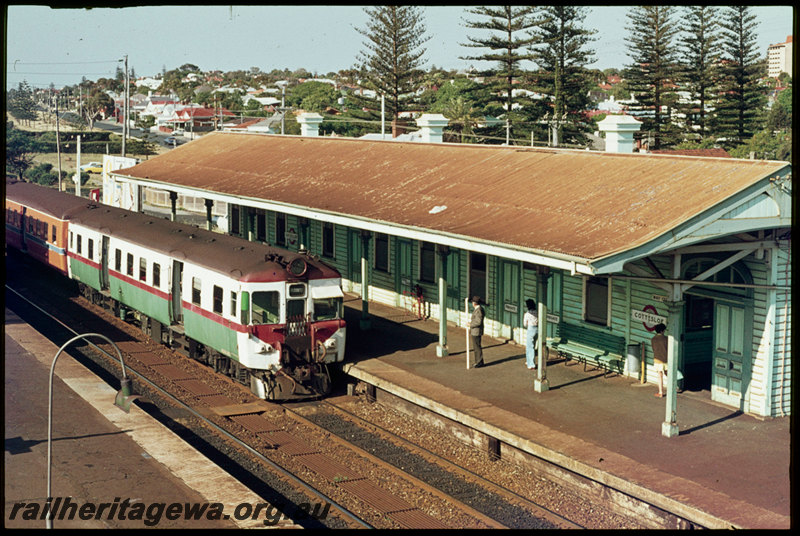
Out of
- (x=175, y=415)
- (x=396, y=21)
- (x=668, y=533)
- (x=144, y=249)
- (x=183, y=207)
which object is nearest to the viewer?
(x=668, y=533)

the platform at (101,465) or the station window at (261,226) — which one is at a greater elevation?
the station window at (261,226)

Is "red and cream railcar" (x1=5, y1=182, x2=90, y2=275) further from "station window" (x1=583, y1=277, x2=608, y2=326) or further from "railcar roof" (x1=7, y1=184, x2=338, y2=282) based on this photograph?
"station window" (x1=583, y1=277, x2=608, y2=326)

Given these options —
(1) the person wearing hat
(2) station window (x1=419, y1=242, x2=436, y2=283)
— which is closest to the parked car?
(2) station window (x1=419, y1=242, x2=436, y2=283)

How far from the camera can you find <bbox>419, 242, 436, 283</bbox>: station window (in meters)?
21.5

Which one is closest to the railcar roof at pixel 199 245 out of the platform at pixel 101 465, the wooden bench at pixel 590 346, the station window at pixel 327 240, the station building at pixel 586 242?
the station building at pixel 586 242

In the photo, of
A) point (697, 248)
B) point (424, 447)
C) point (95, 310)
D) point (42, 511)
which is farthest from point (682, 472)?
point (95, 310)

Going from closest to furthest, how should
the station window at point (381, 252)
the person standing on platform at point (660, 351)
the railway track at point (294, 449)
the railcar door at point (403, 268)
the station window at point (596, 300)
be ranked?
the railway track at point (294, 449) → the person standing on platform at point (660, 351) → the station window at point (596, 300) → the railcar door at point (403, 268) → the station window at point (381, 252)

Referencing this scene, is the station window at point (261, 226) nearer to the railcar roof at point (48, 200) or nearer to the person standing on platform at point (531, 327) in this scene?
the railcar roof at point (48, 200)

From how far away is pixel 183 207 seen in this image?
49.2 meters

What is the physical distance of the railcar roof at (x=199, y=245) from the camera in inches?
647

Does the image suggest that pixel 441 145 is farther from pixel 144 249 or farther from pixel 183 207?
pixel 183 207

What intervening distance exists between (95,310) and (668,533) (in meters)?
18.8

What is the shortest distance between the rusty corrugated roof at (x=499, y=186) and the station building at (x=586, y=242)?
48 millimetres

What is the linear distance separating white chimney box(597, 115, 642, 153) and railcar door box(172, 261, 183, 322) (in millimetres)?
8793
